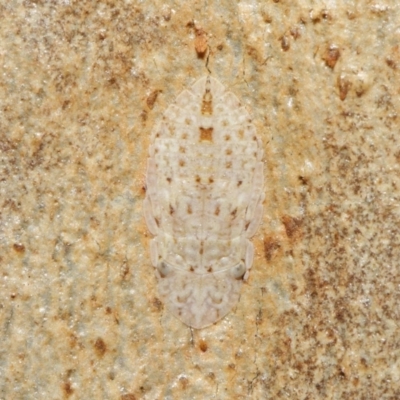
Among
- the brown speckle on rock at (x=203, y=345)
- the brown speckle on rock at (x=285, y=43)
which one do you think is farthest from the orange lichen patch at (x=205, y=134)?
the brown speckle on rock at (x=203, y=345)

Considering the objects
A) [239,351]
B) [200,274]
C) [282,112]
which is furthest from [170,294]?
[282,112]

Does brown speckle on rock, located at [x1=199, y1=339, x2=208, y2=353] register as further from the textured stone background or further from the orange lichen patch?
the orange lichen patch

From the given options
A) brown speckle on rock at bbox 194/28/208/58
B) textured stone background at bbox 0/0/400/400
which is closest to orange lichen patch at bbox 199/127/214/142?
textured stone background at bbox 0/0/400/400

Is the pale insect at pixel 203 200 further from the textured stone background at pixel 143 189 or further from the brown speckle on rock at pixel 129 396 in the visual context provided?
the brown speckle on rock at pixel 129 396

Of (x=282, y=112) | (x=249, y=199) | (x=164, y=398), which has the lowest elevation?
(x=164, y=398)

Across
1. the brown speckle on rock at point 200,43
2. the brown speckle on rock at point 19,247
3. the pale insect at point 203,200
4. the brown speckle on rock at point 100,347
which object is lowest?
the brown speckle on rock at point 100,347

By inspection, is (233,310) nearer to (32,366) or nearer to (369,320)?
(369,320)
